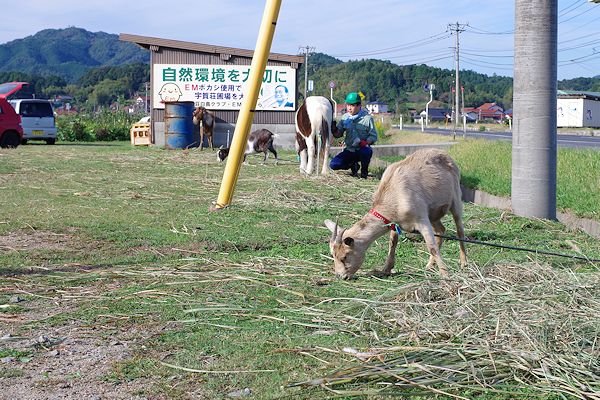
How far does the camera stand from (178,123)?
25.9 meters

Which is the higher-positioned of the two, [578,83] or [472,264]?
[578,83]

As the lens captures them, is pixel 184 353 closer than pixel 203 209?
Yes

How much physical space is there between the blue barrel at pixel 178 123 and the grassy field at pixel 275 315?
16.3m

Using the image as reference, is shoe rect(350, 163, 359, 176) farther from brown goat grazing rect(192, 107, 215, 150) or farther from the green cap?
brown goat grazing rect(192, 107, 215, 150)

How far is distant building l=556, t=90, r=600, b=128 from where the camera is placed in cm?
6700

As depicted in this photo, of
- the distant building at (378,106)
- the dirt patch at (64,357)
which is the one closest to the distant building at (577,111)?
the distant building at (378,106)

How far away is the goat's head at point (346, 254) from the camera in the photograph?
662cm

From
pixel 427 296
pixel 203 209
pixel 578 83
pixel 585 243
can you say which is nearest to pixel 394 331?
pixel 427 296

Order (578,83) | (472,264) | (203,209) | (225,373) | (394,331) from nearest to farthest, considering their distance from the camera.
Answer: (225,373), (394,331), (472,264), (203,209), (578,83)

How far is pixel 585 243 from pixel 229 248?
372 centimetres

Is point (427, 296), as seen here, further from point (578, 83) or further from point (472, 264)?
point (578, 83)

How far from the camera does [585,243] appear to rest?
8.54m

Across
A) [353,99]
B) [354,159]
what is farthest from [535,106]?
[354,159]

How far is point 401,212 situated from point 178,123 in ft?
65.5
